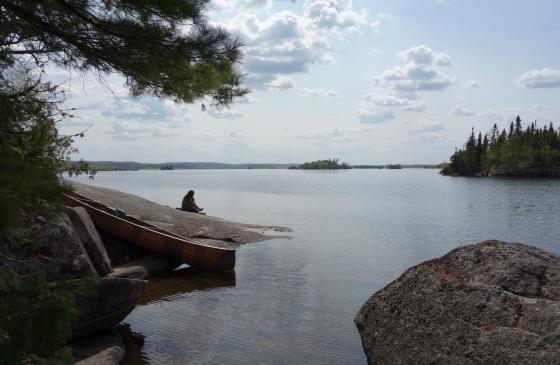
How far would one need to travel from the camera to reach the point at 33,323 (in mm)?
4172

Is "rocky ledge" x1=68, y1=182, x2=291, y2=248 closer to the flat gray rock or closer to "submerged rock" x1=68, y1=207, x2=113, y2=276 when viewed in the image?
"submerged rock" x1=68, y1=207, x2=113, y2=276

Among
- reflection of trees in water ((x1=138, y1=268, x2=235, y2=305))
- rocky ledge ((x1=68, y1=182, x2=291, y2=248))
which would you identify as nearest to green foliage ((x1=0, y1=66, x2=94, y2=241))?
reflection of trees in water ((x1=138, y1=268, x2=235, y2=305))

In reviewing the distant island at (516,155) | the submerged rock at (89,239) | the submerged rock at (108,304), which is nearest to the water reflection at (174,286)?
the submerged rock at (108,304)

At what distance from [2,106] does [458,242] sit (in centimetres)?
2423

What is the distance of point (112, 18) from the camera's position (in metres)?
7.41

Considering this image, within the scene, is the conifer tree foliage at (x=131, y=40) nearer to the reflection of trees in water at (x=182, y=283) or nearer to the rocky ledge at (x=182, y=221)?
the reflection of trees in water at (x=182, y=283)

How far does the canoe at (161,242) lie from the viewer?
15.9 meters

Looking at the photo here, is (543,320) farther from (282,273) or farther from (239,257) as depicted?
(239,257)

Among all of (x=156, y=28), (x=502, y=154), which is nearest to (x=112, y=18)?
(x=156, y=28)

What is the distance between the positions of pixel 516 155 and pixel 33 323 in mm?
149604

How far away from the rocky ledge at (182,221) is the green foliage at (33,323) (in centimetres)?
1631

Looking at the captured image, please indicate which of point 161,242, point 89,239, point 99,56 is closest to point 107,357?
point 89,239

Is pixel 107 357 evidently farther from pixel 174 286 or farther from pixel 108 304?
pixel 174 286

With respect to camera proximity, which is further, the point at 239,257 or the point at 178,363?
the point at 239,257
